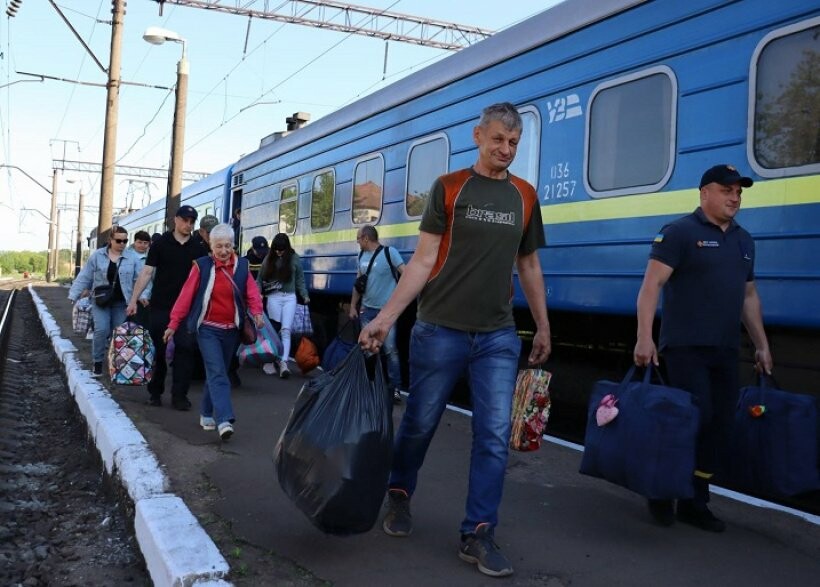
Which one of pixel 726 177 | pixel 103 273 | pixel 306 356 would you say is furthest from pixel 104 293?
pixel 726 177

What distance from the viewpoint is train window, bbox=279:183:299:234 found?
1072cm

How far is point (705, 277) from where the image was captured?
367 cm

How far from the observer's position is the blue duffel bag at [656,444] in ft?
11.7

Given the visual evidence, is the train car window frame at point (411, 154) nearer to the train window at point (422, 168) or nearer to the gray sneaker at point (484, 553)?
the train window at point (422, 168)

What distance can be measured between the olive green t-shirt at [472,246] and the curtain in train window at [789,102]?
5.82 ft

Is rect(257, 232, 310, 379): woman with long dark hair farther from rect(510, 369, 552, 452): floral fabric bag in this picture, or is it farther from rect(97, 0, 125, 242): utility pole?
rect(97, 0, 125, 242): utility pole

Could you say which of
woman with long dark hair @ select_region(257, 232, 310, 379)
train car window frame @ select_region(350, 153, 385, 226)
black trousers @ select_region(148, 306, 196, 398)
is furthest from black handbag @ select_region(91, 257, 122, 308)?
train car window frame @ select_region(350, 153, 385, 226)

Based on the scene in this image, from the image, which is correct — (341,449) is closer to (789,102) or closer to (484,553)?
(484,553)

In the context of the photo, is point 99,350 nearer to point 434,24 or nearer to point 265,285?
point 265,285

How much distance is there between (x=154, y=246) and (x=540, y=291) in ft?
13.8

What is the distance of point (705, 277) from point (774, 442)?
32.8 inches

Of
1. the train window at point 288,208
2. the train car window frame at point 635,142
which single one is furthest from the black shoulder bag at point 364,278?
the train window at point 288,208

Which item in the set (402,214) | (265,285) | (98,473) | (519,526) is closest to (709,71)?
(519,526)

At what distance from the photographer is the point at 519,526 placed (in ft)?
12.5
